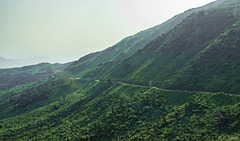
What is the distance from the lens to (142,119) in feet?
181

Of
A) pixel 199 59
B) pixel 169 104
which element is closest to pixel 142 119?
pixel 169 104

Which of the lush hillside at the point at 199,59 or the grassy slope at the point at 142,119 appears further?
the lush hillside at the point at 199,59

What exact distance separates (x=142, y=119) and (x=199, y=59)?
51.3 meters

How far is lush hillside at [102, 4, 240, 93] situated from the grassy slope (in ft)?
28.6

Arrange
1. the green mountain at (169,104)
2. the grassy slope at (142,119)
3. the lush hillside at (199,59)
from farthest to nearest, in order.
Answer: the lush hillside at (199,59) < the green mountain at (169,104) < the grassy slope at (142,119)

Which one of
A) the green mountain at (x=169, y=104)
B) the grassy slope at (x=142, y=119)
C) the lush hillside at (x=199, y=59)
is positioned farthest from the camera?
the lush hillside at (x=199, y=59)

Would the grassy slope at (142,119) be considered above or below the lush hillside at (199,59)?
below

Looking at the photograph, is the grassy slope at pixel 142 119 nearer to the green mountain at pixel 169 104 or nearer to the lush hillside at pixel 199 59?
the green mountain at pixel 169 104

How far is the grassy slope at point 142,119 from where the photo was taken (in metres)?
38.1

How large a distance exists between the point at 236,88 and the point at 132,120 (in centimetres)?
4036

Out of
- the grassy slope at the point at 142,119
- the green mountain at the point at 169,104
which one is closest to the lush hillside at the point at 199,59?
the green mountain at the point at 169,104

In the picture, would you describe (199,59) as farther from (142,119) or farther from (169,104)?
(142,119)

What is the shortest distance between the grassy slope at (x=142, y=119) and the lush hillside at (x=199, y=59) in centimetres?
873

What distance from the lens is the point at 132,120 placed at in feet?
185
